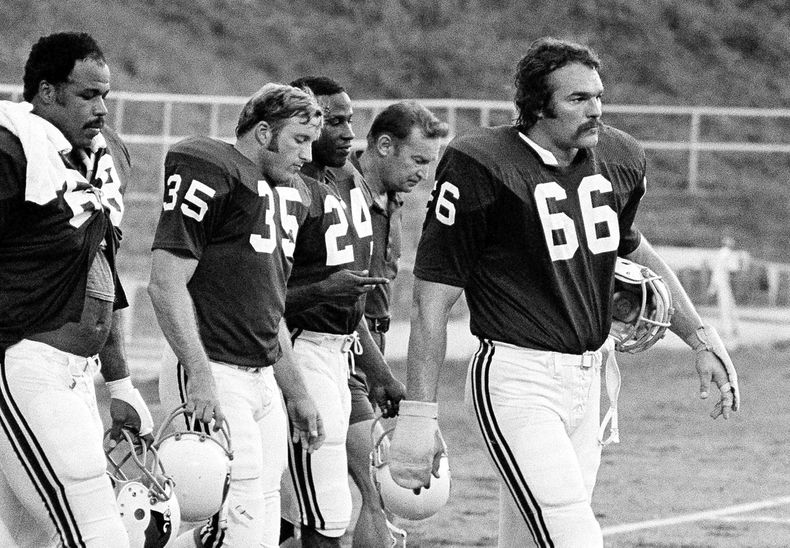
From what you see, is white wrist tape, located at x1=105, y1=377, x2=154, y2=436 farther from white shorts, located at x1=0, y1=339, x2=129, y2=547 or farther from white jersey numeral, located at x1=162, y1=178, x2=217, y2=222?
white shorts, located at x1=0, y1=339, x2=129, y2=547

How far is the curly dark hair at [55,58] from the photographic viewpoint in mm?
5547

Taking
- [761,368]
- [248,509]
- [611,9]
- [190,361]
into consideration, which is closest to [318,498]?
[248,509]

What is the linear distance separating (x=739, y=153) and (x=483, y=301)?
25.1 m

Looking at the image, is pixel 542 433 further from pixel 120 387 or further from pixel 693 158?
pixel 693 158

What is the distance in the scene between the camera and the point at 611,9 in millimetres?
34344

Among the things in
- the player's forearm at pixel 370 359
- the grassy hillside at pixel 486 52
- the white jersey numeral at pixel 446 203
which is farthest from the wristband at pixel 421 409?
the grassy hillside at pixel 486 52

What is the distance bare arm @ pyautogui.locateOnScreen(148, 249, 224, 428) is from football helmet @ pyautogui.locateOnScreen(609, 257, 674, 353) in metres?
1.40

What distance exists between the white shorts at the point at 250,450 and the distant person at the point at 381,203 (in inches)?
55.8

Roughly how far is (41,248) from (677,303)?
7.09 ft

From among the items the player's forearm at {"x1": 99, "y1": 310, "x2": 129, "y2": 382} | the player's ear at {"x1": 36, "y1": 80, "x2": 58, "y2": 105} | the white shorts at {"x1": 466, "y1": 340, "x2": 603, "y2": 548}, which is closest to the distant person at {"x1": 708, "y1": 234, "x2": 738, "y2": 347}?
the player's forearm at {"x1": 99, "y1": 310, "x2": 129, "y2": 382}

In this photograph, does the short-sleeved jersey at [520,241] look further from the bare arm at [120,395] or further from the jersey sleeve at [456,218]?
the bare arm at [120,395]

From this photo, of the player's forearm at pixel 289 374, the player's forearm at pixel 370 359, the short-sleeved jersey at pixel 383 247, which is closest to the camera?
the player's forearm at pixel 289 374

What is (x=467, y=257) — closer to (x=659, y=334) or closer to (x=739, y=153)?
(x=659, y=334)

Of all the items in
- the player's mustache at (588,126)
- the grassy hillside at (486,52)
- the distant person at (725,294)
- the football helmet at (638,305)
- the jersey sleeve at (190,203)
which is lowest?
the distant person at (725,294)
